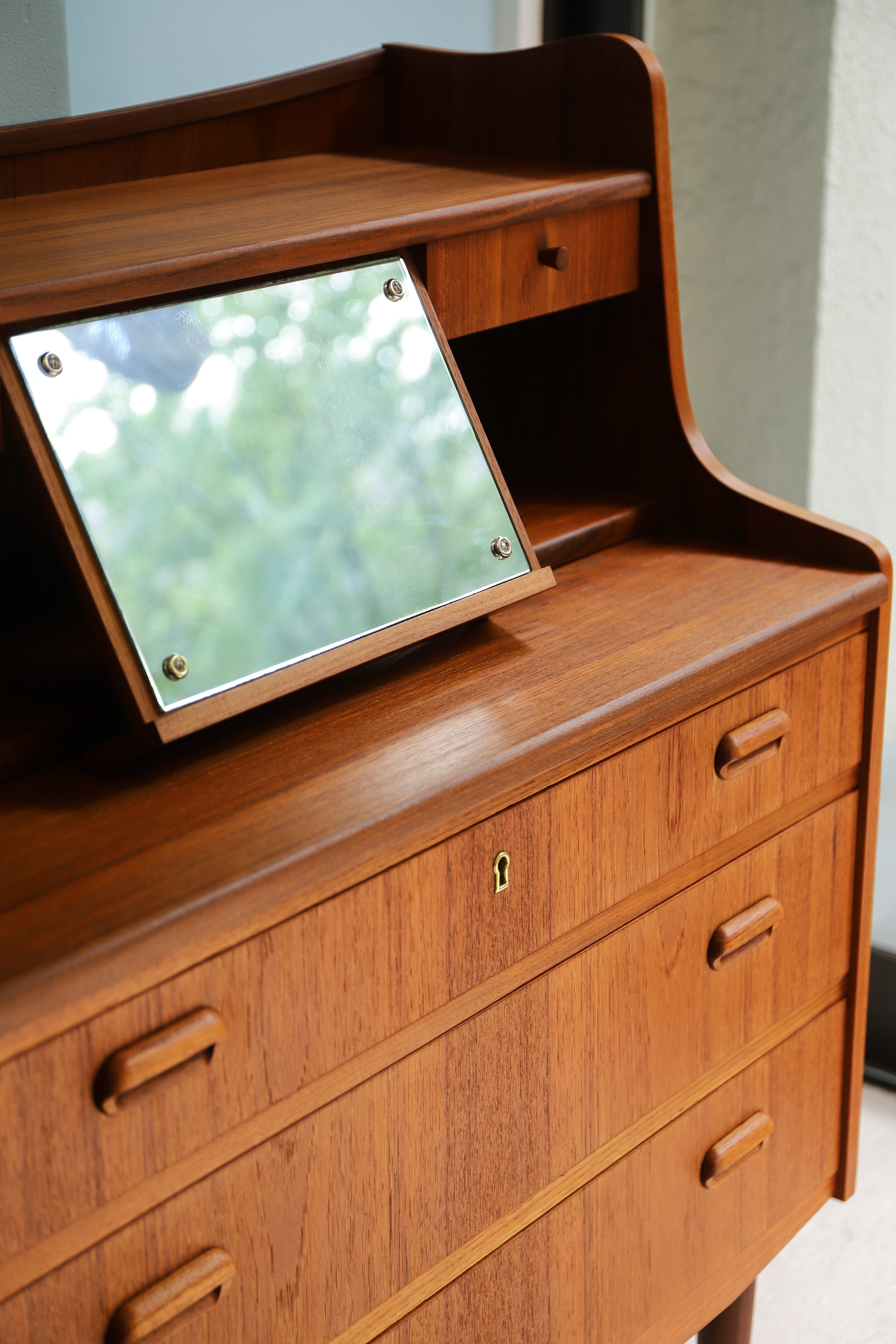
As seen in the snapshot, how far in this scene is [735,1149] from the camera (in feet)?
3.86

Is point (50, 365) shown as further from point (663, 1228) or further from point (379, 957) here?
point (663, 1228)

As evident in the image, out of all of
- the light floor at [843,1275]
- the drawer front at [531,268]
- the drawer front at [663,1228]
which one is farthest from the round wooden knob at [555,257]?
the light floor at [843,1275]

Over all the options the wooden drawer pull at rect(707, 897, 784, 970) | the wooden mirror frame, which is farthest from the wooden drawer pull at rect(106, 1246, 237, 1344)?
the wooden drawer pull at rect(707, 897, 784, 970)

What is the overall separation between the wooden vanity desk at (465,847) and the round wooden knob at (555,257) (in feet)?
0.05

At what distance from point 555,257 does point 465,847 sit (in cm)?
53

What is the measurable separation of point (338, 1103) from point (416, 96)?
3.23ft

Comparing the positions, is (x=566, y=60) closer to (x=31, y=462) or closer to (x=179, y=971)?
(x=31, y=462)

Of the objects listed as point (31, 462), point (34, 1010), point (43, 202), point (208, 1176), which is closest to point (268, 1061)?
point (208, 1176)

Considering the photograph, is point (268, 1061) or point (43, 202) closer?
point (268, 1061)

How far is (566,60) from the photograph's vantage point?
1.15 m

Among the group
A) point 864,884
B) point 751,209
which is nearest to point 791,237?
point 751,209

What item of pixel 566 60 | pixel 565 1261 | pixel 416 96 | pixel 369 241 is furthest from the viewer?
pixel 416 96

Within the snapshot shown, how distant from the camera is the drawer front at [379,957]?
0.65 meters

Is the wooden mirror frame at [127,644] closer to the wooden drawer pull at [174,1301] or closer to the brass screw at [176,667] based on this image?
the brass screw at [176,667]
